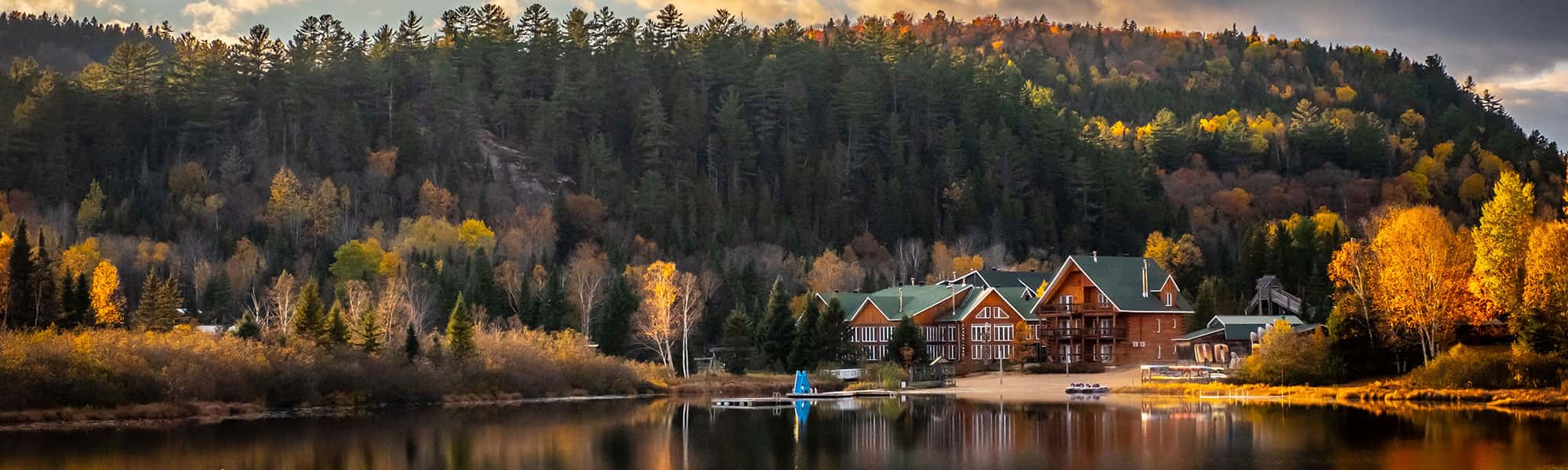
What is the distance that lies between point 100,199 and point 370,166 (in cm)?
2496

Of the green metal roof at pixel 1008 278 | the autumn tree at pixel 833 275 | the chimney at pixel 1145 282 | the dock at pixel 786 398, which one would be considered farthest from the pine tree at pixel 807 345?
the autumn tree at pixel 833 275

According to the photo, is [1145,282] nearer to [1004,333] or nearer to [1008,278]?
[1004,333]

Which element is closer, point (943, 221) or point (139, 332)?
point (139, 332)

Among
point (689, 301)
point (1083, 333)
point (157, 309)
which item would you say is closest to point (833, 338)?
point (689, 301)

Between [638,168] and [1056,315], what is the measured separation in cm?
7547

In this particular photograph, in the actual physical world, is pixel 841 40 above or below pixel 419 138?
above

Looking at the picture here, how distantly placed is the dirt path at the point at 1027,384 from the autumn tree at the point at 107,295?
46841mm

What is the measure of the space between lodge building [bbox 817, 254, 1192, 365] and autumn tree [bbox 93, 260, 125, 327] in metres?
43.3

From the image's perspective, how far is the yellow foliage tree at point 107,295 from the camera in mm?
93875

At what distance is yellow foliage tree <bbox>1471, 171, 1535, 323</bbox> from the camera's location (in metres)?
65.6

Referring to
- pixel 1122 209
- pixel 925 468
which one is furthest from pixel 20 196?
pixel 925 468

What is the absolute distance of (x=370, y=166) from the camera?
504 ft

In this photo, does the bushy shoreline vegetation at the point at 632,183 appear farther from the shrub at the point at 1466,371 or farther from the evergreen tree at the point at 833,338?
the shrub at the point at 1466,371

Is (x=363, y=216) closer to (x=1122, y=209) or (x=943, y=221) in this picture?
(x=943, y=221)
